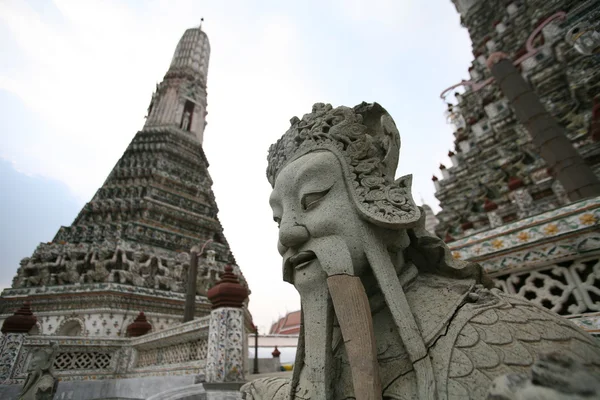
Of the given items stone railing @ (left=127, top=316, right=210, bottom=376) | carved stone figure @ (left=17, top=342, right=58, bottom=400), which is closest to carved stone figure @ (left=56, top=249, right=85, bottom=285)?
stone railing @ (left=127, top=316, right=210, bottom=376)

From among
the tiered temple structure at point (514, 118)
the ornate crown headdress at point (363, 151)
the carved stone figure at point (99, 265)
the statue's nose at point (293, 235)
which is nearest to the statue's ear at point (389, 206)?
the ornate crown headdress at point (363, 151)

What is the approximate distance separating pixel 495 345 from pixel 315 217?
34.3 inches

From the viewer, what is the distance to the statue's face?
1.49 metres

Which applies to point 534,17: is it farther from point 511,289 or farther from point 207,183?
point 207,183

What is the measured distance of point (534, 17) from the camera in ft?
43.9

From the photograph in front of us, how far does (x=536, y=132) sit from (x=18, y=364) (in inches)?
472

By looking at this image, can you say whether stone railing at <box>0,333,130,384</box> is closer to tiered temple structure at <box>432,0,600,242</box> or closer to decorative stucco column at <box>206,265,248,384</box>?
decorative stucco column at <box>206,265,248,384</box>

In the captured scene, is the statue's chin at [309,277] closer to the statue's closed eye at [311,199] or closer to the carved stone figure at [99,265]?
the statue's closed eye at [311,199]

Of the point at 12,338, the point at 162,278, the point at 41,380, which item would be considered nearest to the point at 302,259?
the point at 41,380

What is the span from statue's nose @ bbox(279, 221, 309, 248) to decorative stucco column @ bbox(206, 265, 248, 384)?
3607 millimetres

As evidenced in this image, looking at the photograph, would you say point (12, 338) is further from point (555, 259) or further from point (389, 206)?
point (555, 259)

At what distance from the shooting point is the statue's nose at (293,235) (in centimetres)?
154

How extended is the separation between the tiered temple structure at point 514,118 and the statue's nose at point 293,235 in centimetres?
425

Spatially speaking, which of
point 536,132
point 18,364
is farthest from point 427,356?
point 18,364
